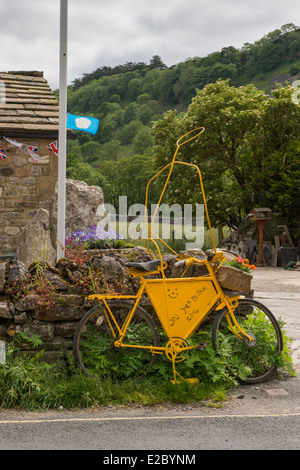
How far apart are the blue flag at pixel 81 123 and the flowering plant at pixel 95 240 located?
4.09 feet

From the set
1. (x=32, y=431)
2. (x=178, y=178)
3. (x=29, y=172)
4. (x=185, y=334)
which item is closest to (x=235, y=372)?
(x=185, y=334)

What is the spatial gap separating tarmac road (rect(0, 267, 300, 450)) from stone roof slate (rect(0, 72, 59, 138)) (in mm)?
6606

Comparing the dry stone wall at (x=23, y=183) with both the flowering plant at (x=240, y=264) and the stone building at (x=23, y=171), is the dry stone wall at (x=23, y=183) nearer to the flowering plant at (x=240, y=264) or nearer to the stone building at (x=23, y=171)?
the stone building at (x=23, y=171)

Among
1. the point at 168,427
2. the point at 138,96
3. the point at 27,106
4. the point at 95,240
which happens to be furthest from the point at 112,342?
the point at 138,96

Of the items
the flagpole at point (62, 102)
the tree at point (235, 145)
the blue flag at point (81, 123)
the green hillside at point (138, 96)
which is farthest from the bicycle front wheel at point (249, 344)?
the green hillside at point (138, 96)

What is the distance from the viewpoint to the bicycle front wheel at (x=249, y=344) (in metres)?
4.86

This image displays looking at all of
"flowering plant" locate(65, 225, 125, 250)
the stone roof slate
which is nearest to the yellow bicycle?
"flowering plant" locate(65, 225, 125, 250)

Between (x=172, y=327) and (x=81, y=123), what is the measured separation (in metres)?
2.62

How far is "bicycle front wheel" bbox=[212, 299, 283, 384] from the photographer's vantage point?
486cm

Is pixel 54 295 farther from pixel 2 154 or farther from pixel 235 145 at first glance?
pixel 235 145

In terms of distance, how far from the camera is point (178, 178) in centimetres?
2423

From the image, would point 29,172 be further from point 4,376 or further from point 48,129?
point 4,376

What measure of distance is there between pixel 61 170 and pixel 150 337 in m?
1.93

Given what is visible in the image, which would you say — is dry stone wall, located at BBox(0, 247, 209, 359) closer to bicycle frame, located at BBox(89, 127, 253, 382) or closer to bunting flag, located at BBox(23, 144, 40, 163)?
bicycle frame, located at BBox(89, 127, 253, 382)
